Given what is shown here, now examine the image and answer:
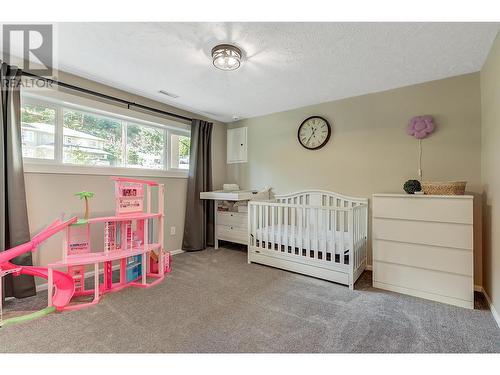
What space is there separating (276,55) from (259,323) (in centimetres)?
211

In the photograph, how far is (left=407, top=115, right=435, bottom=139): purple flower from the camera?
7.61ft

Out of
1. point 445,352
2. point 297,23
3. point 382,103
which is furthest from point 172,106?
point 445,352

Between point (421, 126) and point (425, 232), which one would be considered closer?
point (425, 232)

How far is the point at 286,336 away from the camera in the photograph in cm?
145

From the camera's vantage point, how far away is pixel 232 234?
134 inches

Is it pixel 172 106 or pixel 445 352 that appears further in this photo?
pixel 172 106

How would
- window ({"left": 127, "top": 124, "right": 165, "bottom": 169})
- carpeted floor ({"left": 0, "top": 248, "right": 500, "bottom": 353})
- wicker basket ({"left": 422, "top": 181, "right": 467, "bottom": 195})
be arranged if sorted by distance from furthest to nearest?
window ({"left": 127, "top": 124, "right": 165, "bottom": 169})
wicker basket ({"left": 422, "top": 181, "right": 467, "bottom": 195})
carpeted floor ({"left": 0, "top": 248, "right": 500, "bottom": 353})

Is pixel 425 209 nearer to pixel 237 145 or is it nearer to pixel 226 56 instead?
pixel 226 56

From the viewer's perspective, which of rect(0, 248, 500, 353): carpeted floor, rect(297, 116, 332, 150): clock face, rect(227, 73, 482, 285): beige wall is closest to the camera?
rect(0, 248, 500, 353): carpeted floor

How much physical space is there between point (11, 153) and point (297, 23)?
2484mm

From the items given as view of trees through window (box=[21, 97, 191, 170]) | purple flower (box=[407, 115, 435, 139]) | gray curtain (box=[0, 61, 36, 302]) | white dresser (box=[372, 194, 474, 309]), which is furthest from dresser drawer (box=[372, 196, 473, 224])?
gray curtain (box=[0, 61, 36, 302])

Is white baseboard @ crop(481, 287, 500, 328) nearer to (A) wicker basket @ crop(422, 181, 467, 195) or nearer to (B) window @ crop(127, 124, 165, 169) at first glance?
(A) wicker basket @ crop(422, 181, 467, 195)

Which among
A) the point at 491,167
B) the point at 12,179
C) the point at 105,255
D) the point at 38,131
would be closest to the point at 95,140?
the point at 38,131
